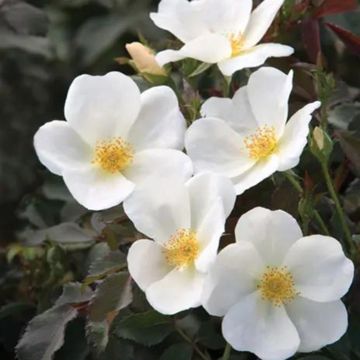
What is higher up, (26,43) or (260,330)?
(260,330)

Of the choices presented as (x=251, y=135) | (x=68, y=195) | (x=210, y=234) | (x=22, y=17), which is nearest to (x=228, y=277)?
(x=210, y=234)

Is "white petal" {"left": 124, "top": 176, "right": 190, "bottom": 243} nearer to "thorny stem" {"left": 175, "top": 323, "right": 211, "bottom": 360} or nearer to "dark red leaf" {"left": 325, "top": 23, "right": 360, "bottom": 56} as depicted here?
"thorny stem" {"left": 175, "top": 323, "right": 211, "bottom": 360}

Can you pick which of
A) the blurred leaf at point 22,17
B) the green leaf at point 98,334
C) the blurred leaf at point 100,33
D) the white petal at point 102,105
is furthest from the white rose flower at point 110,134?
the blurred leaf at point 100,33

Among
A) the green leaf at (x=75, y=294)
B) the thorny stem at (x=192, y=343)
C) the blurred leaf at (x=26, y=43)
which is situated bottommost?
the blurred leaf at (x=26, y=43)

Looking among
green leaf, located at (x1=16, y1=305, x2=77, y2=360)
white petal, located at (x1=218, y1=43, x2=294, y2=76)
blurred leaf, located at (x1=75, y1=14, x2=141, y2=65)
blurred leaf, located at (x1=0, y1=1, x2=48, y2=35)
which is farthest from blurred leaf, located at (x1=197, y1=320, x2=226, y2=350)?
blurred leaf, located at (x1=75, y1=14, x2=141, y2=65)

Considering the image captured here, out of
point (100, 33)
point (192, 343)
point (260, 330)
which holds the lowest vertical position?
point (100, 33)

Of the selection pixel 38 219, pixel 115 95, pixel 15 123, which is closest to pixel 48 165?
pixel 115 95

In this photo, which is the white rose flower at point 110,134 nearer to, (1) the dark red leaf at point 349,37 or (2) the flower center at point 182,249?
(2) the flower center at point 182,249

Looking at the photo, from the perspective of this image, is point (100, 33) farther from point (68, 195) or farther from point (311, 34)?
point (311, 34)
